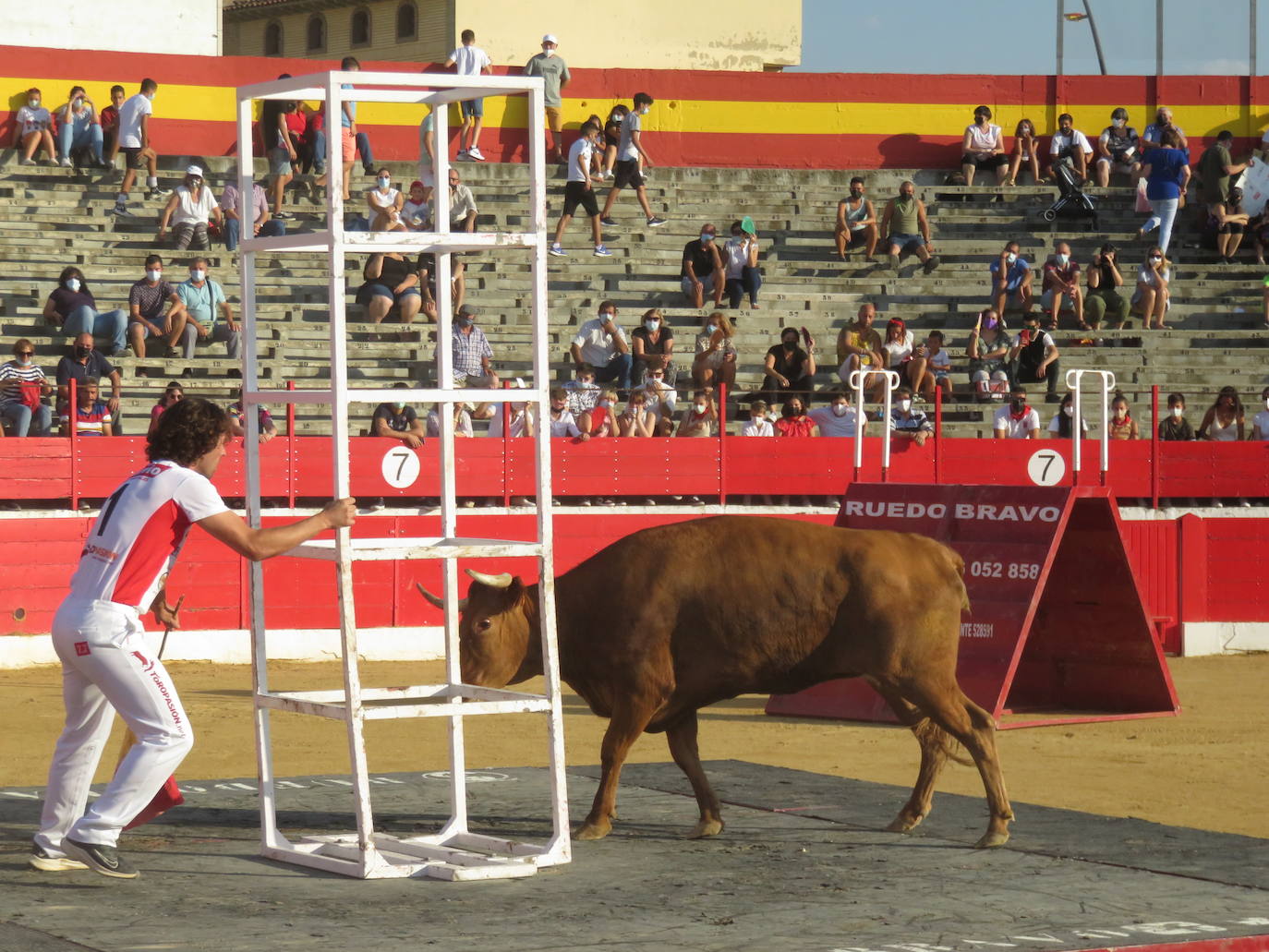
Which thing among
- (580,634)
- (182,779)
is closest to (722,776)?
(580,634)

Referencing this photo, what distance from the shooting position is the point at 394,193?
22.8 metres

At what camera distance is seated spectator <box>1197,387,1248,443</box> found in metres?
21.5

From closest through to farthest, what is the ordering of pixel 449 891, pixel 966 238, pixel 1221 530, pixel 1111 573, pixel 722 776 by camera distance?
pixel 449 891 < pixel 722 776 < pixel 1111 573 < pixel 1221 530 < pixel 966 238

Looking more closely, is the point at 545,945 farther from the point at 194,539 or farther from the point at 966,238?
the point at 966,238

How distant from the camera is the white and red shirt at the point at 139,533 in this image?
714 centimetres

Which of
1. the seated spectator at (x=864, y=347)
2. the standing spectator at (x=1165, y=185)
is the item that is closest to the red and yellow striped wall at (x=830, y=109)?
the standing spectator at (x=1165, y=185)

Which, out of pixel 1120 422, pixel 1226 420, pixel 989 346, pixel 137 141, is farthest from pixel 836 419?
pixel 137 141

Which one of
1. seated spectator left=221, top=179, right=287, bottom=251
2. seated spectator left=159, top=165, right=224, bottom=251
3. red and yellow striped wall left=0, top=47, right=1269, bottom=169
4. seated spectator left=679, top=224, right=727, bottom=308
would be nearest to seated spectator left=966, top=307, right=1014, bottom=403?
seated spectator left=679, top=224, right=727, bottom=308

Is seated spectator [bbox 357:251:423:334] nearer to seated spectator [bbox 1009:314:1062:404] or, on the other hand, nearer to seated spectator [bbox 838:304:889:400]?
seated spectator [bbox 838:304:889:400]

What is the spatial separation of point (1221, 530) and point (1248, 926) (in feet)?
46.1

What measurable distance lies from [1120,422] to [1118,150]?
25.6 feet

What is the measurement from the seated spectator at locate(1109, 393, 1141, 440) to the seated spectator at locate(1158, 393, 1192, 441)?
0.31 meters

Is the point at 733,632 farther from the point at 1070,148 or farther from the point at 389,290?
the point at 1070,148

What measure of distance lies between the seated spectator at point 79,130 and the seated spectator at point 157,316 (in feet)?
12.7
